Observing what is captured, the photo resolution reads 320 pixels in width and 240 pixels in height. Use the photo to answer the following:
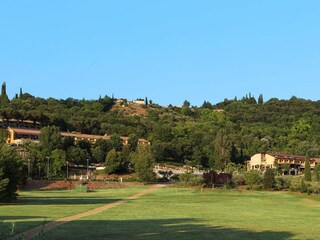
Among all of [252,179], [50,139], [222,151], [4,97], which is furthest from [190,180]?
[4,97]

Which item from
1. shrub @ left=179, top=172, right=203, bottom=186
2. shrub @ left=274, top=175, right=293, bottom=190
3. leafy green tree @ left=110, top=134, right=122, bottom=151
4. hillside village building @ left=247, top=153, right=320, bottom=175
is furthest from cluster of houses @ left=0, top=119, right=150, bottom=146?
shrub @ left=274, top=175, right=293, bottom=190

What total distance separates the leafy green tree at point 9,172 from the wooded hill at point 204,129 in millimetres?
74884

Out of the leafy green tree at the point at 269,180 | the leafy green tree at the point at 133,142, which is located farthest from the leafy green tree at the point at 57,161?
the leafy green tree at the point at 269,180

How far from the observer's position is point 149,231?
23.9m

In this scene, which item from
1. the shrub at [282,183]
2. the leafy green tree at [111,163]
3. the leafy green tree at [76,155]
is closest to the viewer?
the shrub at [282,183]

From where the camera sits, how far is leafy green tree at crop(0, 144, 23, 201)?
1670 inches

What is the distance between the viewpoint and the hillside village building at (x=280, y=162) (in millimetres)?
118062

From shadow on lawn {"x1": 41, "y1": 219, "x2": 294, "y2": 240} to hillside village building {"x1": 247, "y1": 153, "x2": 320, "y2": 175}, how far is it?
9242cm

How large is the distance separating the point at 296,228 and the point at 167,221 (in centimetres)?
728

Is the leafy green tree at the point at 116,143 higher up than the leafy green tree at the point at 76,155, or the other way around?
the leafy green tree at the point at 116,143

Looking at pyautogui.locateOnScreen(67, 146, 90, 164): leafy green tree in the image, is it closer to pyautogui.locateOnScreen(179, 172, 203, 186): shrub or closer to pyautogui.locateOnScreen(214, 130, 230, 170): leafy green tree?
pyautogui.locateOnScreen(214, 130, 230, 170): leafy green tree

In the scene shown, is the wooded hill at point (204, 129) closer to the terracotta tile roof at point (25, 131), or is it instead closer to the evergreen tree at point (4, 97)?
the evergreen tree at point (4, 97)

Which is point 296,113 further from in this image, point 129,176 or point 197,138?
point 129,176

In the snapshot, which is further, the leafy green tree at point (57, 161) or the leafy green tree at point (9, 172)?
the leafy green tree at point (57, 161)
